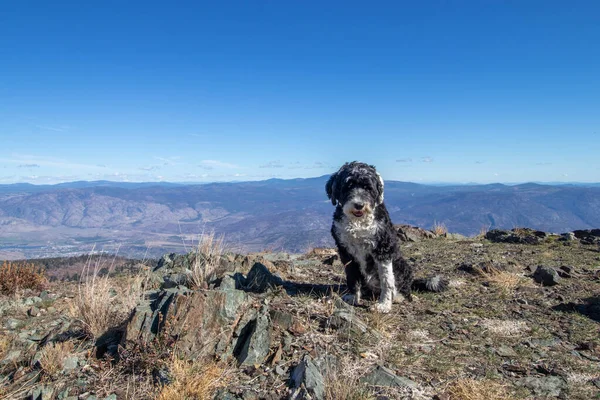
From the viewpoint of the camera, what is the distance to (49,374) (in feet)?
11.7

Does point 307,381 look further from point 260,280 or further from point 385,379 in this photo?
point 260,280

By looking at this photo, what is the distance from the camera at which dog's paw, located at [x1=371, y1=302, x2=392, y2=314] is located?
5.41 meters

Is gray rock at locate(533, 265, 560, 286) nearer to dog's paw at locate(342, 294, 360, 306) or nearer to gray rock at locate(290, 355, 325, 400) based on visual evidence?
dog's paw at locate(342, 294, 360, 306)

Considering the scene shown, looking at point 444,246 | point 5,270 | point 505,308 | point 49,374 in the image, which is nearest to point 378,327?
point 505,308

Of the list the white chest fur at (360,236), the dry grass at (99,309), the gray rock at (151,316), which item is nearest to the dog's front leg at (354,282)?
the white chest fur at (360,236)

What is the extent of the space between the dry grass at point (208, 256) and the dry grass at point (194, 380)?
6.88 feet

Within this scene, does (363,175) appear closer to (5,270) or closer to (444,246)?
(444,246)

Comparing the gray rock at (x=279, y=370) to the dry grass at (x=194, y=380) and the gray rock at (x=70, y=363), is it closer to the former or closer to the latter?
the dry grass at (x=194, y=380)

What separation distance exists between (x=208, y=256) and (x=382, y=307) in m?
3.36

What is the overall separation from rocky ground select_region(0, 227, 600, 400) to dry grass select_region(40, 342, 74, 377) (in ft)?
0.03

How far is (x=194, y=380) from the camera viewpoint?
3186 mm

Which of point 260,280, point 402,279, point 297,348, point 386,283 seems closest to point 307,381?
point 297,348

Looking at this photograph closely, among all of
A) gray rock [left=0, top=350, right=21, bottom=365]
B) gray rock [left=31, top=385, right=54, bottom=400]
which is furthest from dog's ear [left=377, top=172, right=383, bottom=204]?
gray rock [left=0, top=350, right=21, bottom=365]

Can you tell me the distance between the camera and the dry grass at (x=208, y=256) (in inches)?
219
